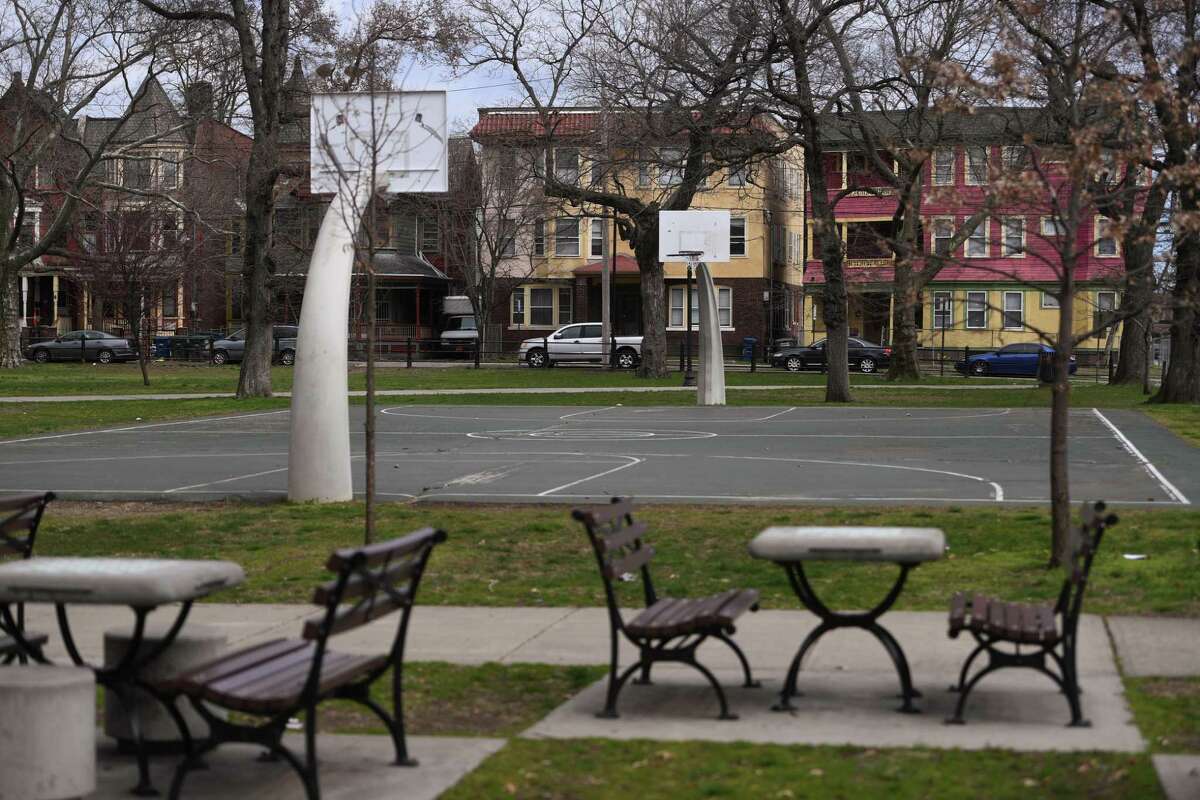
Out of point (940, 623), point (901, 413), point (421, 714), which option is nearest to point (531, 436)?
point (901, 413)

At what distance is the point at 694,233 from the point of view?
4209 cm

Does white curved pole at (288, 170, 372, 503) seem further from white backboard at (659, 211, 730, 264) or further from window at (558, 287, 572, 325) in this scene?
window at (558, 287, 572, 325)

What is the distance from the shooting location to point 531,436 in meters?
27.8

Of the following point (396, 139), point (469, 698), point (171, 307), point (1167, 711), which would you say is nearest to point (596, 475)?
point (396, 139)

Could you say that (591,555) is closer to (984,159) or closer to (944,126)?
(984,159)

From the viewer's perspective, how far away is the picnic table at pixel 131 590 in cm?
651

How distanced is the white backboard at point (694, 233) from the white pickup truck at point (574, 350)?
69.0 feet

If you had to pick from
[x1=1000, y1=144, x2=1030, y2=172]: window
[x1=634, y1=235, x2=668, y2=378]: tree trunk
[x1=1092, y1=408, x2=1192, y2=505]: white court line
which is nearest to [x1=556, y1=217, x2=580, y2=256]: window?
[x1=634, y1=235, x2=668, y2=378]: tree trunk

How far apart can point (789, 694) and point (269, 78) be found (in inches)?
1291

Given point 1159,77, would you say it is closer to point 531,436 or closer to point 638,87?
point 531,436

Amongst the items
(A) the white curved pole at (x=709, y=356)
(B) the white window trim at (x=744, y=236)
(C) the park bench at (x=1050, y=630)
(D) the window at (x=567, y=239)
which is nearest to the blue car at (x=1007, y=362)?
(B) the white window trim at (x=744, y=236)

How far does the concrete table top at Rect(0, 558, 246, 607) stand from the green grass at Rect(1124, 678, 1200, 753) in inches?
164

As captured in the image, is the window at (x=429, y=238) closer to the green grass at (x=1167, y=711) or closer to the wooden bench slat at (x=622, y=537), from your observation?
the wooden bench slat at (x=622, y=537)

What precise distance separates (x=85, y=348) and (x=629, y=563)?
6534cm
